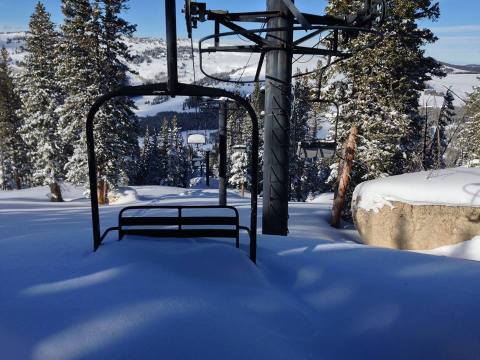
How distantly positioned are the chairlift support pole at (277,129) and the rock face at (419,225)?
554cm

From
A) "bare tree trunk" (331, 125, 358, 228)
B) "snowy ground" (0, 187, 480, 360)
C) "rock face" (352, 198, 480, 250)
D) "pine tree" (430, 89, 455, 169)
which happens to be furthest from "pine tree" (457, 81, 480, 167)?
"snowy ground" (0, 187, 480, 360)

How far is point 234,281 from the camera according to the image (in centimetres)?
381

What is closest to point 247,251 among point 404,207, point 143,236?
point 143,236

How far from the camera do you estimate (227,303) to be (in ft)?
10.7

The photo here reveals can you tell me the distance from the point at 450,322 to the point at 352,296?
2.90 feet

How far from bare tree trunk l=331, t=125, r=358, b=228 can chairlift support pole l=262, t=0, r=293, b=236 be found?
10492 millimetres

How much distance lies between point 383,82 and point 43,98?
79.9 ft

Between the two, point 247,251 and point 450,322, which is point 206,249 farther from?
point 450,322

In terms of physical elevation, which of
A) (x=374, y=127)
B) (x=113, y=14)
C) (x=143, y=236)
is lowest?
(x=143, y=236)

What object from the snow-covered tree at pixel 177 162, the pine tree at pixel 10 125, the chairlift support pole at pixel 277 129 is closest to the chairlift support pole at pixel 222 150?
the chairlift support pole at pixel 277 129

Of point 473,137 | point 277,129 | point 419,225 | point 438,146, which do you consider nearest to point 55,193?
point 277,129

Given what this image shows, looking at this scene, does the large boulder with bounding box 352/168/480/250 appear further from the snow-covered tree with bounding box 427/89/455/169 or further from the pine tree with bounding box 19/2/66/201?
the pine tree with bounding box 19/2/66/201

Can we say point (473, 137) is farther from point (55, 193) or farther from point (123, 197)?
point (55, 193)

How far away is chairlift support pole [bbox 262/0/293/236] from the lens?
722cm
